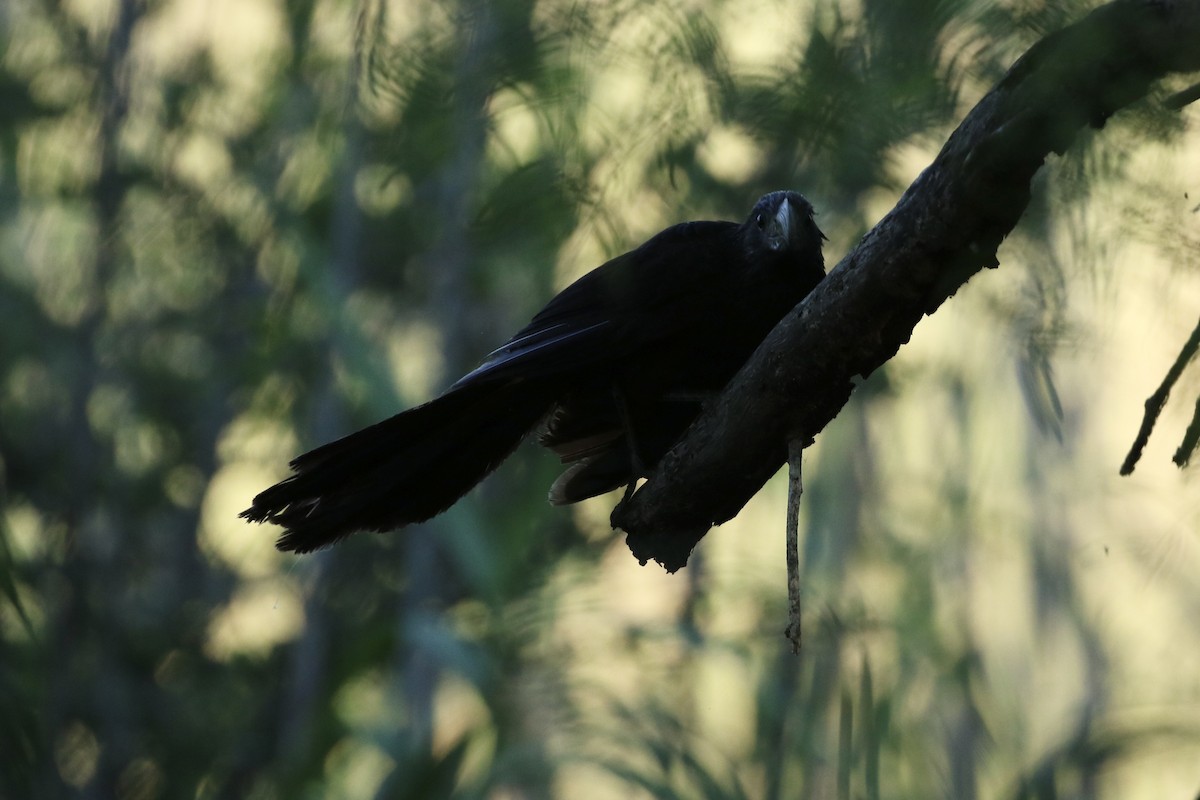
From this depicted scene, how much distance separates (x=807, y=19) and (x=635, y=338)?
1.49 metres

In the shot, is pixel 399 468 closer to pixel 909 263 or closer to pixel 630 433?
pixel 630 433

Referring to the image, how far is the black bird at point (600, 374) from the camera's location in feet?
8.31

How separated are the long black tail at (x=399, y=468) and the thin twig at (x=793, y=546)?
2.98 feet

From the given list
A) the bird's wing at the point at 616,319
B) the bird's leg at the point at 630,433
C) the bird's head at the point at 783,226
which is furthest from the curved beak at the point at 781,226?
the bird's leg at the point at 630,433

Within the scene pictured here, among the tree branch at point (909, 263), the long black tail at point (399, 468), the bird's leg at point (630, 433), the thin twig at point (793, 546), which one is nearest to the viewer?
the tree branch at point (909, 263)

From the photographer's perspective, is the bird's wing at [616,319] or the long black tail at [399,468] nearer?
the long black tail at [399,468]

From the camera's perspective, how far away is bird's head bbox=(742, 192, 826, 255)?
103 inches

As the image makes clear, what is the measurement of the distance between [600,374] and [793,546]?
109 centimetres

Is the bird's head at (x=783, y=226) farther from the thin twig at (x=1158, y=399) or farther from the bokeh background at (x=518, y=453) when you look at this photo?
the thin twig at (x=1158, y=399)

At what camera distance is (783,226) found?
2.63 meters

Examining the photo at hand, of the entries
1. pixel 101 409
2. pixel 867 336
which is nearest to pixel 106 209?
pixel 101 409

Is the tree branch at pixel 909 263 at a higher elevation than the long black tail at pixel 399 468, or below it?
below

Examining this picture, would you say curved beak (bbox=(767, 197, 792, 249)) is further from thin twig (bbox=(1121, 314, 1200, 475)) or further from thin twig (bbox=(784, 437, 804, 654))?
thin twig (bbox=(1121, 314, 1200, 475))

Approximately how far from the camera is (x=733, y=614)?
226 inches
